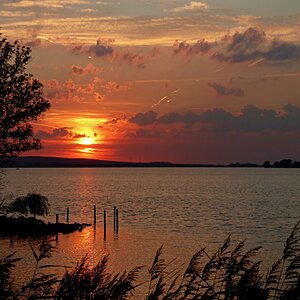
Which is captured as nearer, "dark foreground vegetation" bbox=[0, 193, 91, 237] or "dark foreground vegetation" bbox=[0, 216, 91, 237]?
"dark foreground vegetation" bbox=[0, 216, 91, 237]

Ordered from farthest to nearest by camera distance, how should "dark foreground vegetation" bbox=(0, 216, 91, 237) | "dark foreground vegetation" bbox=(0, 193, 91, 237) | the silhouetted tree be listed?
"dark foreground vegetation" bbox=(0, 193, 91, 237), "dark foreground vegetation" bbox=(0, 216, 91, 237), the silhouetted tree

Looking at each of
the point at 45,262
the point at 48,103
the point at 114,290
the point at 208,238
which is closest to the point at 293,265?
the point at 114,290

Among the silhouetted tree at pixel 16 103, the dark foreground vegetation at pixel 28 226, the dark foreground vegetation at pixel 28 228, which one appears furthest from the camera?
the dark foreground vegetation at pixel 28 226

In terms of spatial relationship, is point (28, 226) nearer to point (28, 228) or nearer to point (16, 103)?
point (28, 228)

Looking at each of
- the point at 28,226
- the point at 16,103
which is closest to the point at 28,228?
the point at 28,226

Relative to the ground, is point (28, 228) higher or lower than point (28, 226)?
lower

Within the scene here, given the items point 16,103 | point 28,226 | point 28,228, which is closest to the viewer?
point 16,103

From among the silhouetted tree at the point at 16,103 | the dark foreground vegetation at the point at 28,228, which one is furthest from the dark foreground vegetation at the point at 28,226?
the silhouetted tree at the point at 16,103

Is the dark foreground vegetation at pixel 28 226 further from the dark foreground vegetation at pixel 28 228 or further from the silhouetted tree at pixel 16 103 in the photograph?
the silhouetted tree at pixel 16 103

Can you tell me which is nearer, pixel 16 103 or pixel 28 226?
pixel 16 103

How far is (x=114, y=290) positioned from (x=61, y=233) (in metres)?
61.5

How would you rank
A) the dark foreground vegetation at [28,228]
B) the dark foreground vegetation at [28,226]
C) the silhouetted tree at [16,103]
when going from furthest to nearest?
the dark foreground vegetation at [28,226]
the dark foreground vegetation at [28,228]
the silhouetted tree at [16,103]

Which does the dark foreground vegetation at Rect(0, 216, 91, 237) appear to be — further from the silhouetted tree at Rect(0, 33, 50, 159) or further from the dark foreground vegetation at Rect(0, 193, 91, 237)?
the silhouetted tree at Rect(0, 33, 50, 159)

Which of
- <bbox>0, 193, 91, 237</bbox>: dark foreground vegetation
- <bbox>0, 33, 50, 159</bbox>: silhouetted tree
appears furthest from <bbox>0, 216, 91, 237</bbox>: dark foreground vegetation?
<bbox>0, 33, 50, 159</bbox>: silhouetted tree
